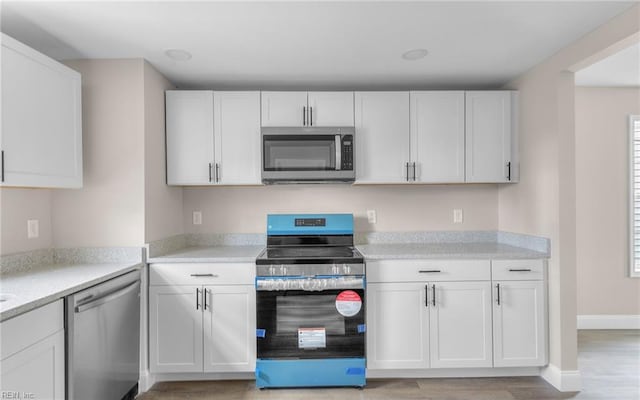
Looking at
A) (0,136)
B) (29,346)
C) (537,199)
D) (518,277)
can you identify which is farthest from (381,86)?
(29,346)

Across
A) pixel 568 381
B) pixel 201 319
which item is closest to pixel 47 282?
A: pixel 201 319

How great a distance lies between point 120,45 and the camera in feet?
7.32

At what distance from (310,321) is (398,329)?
63cm

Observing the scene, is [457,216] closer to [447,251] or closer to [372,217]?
[447,251]

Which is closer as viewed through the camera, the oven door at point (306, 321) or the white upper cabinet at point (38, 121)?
the white upper cabinet at point (38, 121)

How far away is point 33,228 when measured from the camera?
2273 mm

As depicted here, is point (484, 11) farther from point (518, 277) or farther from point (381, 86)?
point (518, 277)

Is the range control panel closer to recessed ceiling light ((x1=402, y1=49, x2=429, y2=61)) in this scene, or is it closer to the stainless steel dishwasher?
the stainless steel dishwasher

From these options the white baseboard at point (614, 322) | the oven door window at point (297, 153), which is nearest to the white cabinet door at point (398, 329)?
the oven door window at point (297, 153)

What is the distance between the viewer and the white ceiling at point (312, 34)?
1.82m

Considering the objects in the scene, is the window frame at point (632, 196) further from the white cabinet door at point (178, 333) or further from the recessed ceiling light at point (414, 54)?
the white cabinet door at point (178, 333)

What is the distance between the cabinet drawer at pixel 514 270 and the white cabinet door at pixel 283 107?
1.78m

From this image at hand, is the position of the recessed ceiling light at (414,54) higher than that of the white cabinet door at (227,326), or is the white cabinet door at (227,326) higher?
the recessed ceiling light at (414,54)

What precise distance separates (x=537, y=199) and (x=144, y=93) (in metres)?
2.90
